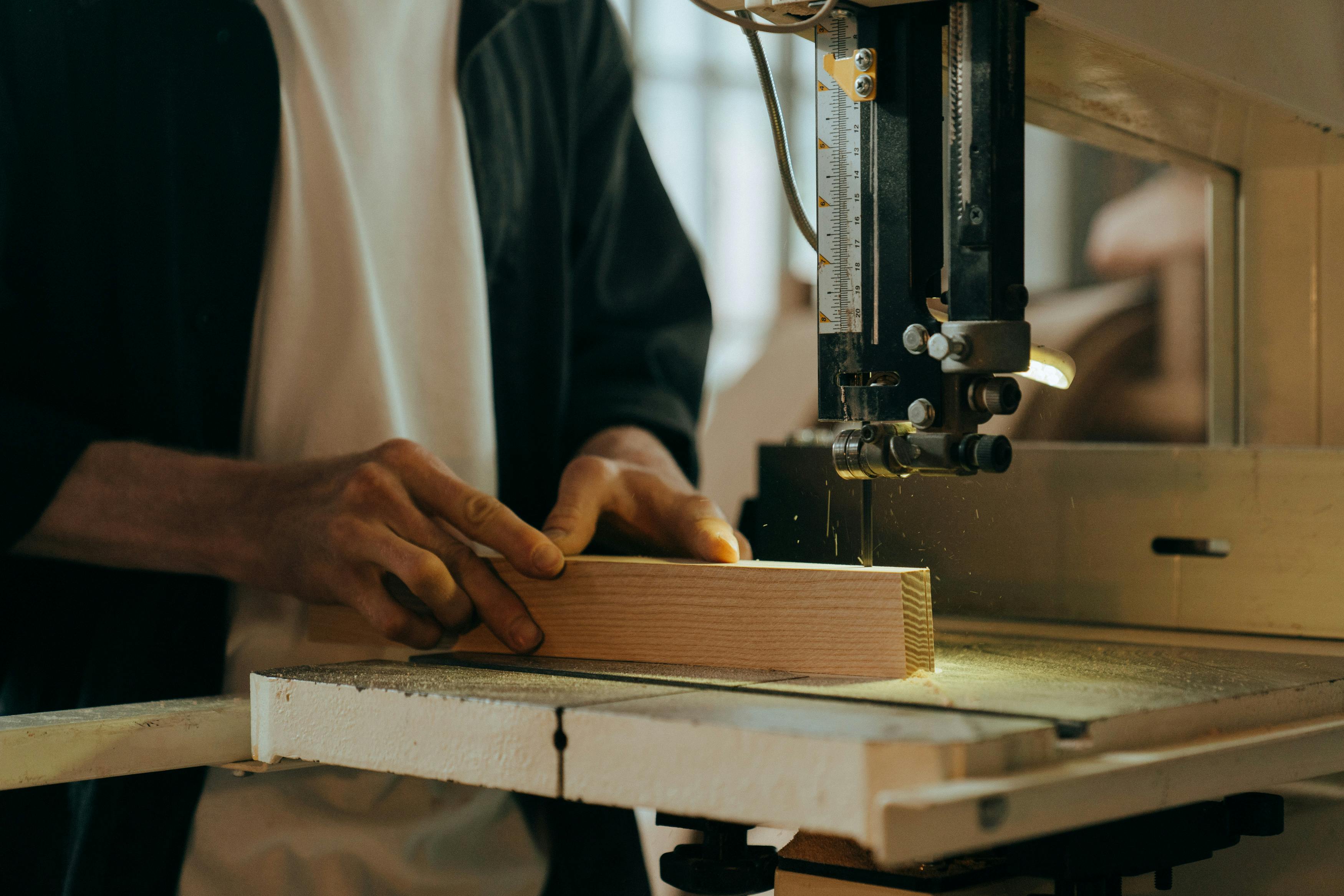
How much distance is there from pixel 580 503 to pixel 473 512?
0.55 feet

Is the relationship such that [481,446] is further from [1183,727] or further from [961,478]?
[1183,727]

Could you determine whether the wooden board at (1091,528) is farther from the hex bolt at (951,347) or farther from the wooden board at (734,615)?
the hex bolt at (951,347)

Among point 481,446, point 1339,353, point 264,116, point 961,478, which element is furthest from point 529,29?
point 1339,353

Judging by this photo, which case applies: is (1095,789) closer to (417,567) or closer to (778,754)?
(778,754)

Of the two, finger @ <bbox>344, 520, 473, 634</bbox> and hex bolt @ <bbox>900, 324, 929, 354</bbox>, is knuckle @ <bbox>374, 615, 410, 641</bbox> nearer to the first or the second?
finger @ <bbox>344, 520, 473, 634</bbox>

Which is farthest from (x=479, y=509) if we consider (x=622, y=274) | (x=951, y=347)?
(x=622, y=274)

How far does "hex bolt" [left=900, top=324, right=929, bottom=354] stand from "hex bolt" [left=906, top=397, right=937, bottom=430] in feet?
0.11

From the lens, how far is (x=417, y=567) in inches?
43.4

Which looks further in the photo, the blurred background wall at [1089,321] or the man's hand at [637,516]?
the blurred background wall at [1089,321]

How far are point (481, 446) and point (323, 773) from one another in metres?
0.43

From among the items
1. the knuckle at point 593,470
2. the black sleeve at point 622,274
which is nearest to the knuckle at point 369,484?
the knuckle at point 593,470

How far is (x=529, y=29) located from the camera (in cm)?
175

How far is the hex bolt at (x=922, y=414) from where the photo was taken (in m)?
0.92

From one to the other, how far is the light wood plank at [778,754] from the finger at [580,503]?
0.42 meters
